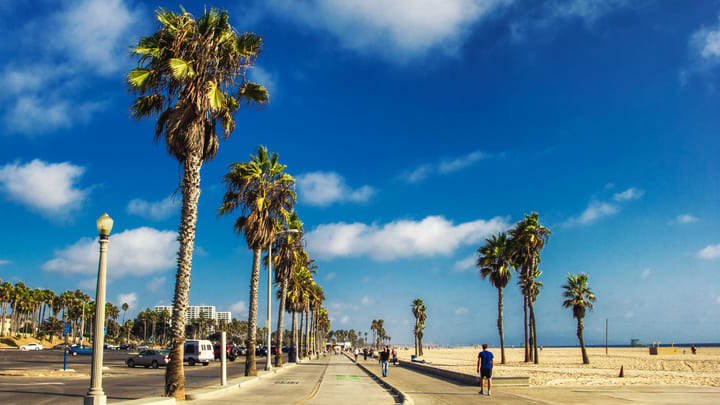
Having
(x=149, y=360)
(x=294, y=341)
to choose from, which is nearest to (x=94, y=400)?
(x=149, y=360)

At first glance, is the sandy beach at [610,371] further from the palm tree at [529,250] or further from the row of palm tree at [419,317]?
the row of palm tree at [419,317]

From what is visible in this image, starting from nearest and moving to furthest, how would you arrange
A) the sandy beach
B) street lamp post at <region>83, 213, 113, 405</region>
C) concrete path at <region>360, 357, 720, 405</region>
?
street lamp post at <region>83, 213, 113, 405</region>
concrete path at <region>360, 357, 720, 405</region>
the sandy beach

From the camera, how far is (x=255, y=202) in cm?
3075

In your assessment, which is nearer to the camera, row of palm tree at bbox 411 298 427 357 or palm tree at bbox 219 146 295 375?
palm tree at bbox 219 146 295 375

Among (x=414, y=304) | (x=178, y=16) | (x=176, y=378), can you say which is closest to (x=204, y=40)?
(x=178, y=16)

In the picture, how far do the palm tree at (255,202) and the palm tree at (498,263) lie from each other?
29471mm

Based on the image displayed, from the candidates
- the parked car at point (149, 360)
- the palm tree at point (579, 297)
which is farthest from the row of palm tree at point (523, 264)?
the parked car at point (149, 360)

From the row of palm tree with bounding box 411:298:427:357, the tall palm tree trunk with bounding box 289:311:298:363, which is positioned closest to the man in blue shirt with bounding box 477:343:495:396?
the tall palm tree trunk with bounding box 289:311:298:363

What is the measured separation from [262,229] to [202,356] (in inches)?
918

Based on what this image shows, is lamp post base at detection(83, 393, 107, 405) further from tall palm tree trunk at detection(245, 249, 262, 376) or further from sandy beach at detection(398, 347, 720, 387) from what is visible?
sandy beach at detection(398, 347, 720, 387)

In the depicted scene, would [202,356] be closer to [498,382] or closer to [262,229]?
[262,229]

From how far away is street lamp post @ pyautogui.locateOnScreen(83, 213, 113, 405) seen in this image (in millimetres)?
11508

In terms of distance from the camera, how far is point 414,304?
116688 millimetres

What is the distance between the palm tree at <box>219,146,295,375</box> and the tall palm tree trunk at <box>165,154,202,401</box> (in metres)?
11.7
